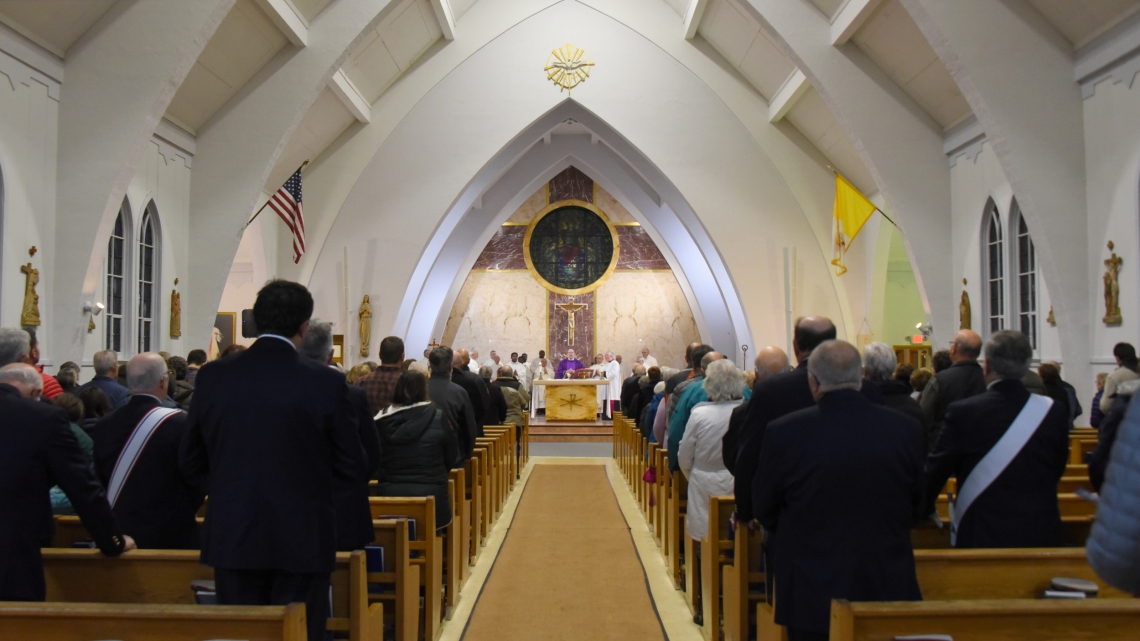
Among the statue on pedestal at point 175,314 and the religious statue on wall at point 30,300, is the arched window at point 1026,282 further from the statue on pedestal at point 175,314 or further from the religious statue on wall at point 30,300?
the religious statue on wall at point 30,300

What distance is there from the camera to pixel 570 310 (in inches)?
964

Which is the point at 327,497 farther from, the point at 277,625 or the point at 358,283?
the point at 358,283

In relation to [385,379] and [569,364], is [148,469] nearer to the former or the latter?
[385,379]

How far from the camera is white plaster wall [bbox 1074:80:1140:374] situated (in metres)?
8.84

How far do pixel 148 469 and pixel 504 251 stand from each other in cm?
2155

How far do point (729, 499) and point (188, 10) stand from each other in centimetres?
833

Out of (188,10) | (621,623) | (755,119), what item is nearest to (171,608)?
(621,623)

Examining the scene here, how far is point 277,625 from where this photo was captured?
2.42 meters

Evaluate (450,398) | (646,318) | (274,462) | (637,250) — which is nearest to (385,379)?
(450,398)

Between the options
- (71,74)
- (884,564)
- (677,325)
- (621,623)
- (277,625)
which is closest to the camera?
(277,625)

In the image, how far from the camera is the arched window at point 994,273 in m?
12.1

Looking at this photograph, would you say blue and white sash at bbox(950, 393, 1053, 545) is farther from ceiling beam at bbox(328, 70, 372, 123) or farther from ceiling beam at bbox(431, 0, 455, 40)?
ceiling beam at bbox(431, 0, 455, 40)

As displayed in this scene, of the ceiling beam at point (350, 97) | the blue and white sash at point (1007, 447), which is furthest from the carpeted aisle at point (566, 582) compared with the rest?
the ceiling beam at point (350, 97)

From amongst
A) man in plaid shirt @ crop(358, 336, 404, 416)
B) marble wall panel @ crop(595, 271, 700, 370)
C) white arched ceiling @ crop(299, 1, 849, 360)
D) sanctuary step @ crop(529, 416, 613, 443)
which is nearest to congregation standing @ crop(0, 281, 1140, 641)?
man in plaid shirt @ crop(358, 336, 404, 416)
